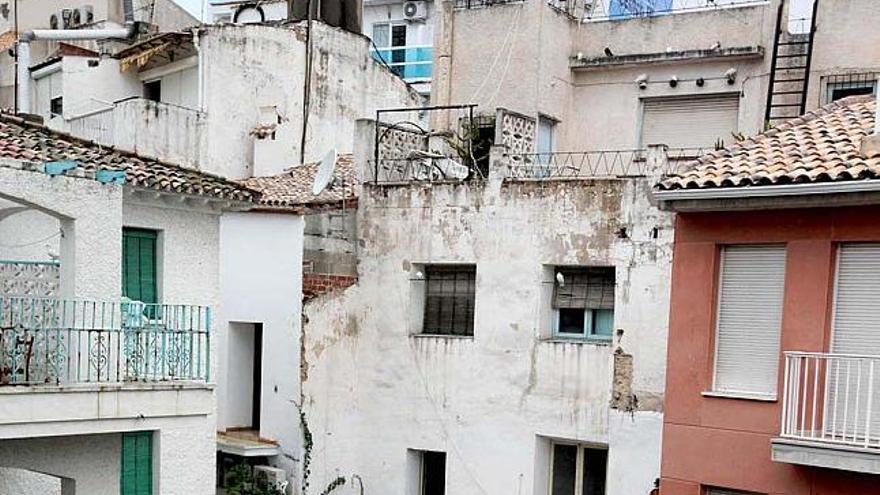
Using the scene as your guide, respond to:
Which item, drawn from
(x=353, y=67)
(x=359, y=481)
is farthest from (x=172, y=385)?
(x=353, y=67)

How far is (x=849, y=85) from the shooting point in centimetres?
1762

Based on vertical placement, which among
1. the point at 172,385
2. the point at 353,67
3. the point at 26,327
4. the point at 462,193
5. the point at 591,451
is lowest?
the point at 591,451

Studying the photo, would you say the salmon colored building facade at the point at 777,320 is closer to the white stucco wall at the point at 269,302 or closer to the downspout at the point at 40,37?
the white stucco wall at the point at 269,302

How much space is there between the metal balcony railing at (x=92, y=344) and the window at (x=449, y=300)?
5.15 metres

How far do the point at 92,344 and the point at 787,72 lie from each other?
13.0 m

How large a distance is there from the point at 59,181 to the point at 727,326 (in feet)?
24.7

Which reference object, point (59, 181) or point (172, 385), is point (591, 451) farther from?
point (59, 181)

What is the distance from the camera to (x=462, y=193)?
53.3ft

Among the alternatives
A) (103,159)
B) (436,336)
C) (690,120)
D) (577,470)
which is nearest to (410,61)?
(690,120)

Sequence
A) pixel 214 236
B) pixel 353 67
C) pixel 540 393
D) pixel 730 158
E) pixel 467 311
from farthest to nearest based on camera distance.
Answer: pixel 353 67 < pixel 467 311 < pixel 540 393 < pixel 214 236 < pixel 730 158

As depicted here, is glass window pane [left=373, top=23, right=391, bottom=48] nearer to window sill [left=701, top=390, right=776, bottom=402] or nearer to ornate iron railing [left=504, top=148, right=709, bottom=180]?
ornate iron railing [left=504, top=148, right=709, bottom=180]

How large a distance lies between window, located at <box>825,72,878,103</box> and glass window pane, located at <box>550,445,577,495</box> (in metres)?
7.76

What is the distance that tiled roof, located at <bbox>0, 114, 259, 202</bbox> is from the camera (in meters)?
11.7

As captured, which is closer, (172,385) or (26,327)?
(26,327)
